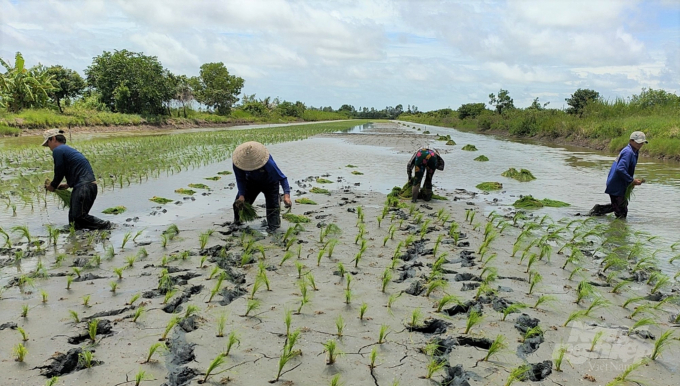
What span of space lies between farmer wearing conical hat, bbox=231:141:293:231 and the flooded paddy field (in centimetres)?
38

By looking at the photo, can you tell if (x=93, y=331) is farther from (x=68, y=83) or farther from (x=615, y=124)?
(x=68, y=83)

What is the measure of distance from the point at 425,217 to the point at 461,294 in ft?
11.7

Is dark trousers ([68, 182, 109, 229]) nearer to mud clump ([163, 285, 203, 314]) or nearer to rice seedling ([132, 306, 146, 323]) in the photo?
mud clump ([163, 285, 203, 314])

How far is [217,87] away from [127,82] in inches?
979

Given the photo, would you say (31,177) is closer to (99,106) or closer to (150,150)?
(150,150)

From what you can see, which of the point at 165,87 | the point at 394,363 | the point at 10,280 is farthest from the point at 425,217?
the point at 165,87

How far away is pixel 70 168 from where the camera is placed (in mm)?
6465

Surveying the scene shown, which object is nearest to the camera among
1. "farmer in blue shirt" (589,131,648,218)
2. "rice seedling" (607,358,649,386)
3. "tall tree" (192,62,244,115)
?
"rice seedling" (607,358,649,386)

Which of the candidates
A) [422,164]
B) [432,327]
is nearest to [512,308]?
[432,327]

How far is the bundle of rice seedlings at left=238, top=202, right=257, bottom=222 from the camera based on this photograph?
6586 mm

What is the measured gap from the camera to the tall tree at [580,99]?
103ft

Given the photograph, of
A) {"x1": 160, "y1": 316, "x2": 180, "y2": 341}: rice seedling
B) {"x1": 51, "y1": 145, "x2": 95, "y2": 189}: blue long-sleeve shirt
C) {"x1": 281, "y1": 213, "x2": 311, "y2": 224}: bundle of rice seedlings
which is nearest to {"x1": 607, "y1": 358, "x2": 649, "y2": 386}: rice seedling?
{"x1": 160, "y1": 316, "x2": 180, "y2": 341}: rice seedling

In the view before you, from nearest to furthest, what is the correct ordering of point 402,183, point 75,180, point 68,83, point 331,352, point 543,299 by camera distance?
point 331,352 < point 543,299 < point 75,180 < point 402,183 < point 68,83

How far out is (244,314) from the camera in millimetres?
3705
